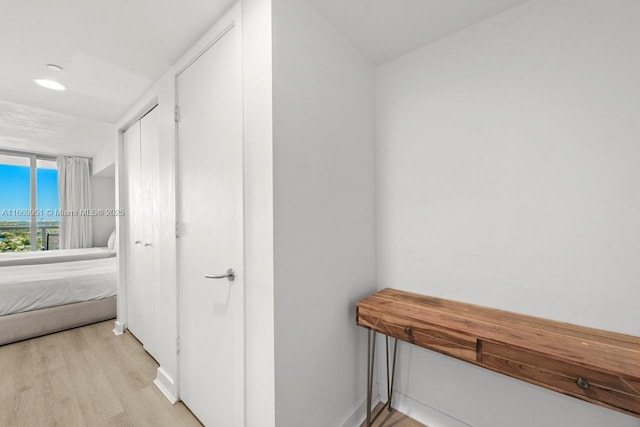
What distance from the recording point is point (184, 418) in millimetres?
1640

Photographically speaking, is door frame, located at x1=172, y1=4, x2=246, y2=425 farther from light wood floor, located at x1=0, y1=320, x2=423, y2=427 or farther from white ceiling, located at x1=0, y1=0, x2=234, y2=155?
light wood floor, located at x1=0, y1=320, x2=423, y2=427

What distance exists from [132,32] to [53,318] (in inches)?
125

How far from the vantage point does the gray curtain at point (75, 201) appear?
16.4 feet

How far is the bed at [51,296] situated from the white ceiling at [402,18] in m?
3.80

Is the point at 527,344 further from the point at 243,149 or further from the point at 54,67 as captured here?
the point at 54,67

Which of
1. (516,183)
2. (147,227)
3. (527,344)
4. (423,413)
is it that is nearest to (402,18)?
(516,183)

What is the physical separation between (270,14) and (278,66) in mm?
213

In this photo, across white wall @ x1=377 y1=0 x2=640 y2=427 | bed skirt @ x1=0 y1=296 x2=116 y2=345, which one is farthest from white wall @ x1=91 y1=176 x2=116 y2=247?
white wall @ x1=377 y1=0 x2=640 y2=427

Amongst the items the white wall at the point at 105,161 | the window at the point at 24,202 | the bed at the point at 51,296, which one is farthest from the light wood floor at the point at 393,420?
the window at the point at 24,202

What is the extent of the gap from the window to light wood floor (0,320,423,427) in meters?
3.35

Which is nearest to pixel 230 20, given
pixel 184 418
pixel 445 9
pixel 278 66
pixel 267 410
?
pixel 278 66

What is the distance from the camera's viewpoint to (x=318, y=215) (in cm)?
136

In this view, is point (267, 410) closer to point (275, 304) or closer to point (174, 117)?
point (275, 304)

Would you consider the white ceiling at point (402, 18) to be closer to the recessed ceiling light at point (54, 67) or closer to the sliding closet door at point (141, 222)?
the sliding closet door at point (141, 222)
